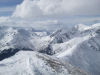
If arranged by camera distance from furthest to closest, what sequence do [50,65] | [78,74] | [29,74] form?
1. [50,65]
2. [78,74]
3. [29,74]

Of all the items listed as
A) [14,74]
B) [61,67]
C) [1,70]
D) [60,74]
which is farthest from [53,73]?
[1,70]

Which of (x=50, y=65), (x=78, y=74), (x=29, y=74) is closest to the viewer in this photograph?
(x=29, y=74)

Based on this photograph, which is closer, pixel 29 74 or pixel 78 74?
pixel 29 74

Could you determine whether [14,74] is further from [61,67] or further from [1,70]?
[61,67]

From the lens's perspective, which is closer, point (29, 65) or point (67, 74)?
point (67, 74)

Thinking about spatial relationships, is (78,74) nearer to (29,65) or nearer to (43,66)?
(43,66)

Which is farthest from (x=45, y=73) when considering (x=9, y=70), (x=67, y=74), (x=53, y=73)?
(x=9, y=70)

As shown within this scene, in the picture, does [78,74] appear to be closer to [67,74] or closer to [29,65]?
[67,74]
